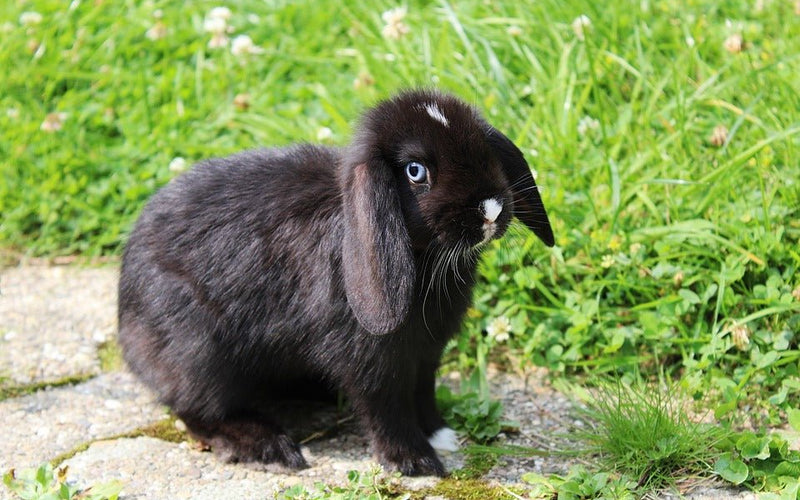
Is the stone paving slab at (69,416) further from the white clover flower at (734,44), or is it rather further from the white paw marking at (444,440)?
the white clover flower at (734,44)

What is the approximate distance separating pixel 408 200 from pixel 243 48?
2.61m

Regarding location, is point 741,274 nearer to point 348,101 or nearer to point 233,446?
point 233,446

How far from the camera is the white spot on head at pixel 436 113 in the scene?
9.61 ft

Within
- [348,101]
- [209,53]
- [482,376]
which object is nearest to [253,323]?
[482,376]

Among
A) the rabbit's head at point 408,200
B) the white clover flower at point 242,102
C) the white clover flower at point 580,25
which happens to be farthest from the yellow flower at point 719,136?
the white clover flower at point 242,102

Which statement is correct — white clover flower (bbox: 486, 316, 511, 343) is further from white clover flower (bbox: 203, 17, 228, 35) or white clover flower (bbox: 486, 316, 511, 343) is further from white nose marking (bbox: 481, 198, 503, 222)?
white clover flower (bbox: 203, 17, 228, 35)

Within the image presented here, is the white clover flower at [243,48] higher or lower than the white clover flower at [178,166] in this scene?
higher

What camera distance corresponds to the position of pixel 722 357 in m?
3.52

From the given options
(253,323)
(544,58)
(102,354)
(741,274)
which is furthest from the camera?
(544,58)

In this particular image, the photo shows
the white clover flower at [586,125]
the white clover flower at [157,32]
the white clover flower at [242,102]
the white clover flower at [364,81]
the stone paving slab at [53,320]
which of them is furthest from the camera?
the white clover flower at [157,32]

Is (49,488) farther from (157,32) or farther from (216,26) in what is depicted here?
(157,32)

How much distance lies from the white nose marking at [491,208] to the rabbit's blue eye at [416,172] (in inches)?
7.6

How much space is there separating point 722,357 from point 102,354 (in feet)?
7.85

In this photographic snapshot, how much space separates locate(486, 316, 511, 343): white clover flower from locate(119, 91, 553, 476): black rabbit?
458 millimetres
